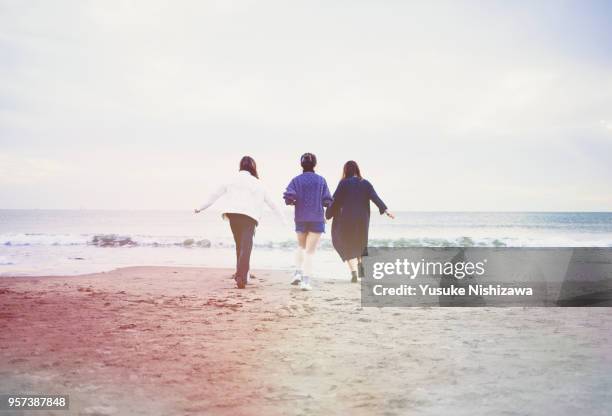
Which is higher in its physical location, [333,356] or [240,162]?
[240,162]

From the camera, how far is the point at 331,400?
3.02 m

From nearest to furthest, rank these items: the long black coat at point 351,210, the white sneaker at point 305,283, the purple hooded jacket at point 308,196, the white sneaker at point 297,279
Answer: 1. the white sneaker at point 305,283
2. the purple hooded jacket at point 308,196
3. the white sneaker at point 297,279
4. the long black coat at point 351,210

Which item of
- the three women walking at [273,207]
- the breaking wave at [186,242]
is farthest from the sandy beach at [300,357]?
the breaking wave at [186,242]

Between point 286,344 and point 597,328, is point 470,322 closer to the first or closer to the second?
point 597,328

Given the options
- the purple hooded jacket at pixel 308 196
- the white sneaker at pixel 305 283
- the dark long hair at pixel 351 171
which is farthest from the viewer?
the dark long hair at pixel 351 171

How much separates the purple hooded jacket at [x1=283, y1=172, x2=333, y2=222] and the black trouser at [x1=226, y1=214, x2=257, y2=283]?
28.4 inches

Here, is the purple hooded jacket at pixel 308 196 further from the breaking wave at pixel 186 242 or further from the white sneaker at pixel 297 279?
the breaking wave at pixel 186 242

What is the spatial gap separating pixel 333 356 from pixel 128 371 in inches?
59.5

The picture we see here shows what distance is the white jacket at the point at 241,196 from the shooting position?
827cm

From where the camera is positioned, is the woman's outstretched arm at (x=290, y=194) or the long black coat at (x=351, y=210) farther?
the long black coat at (x=351, y=210)

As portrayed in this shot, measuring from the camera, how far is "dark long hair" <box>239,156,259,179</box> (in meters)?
8.52

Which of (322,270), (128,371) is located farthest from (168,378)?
(322,270)

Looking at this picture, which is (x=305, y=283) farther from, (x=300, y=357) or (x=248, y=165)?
(x=300, y=357)

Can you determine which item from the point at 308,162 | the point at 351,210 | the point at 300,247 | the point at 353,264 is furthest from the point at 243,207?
the point at 353,264
